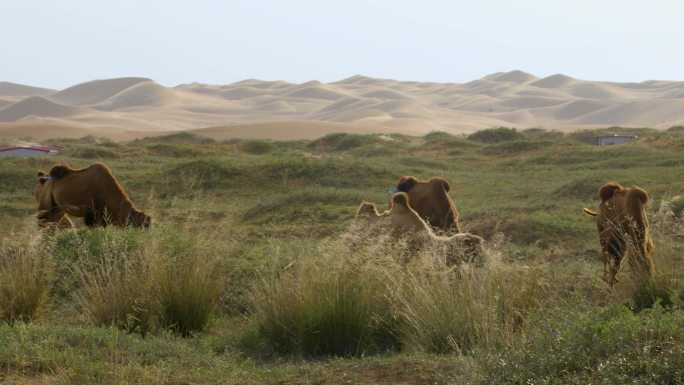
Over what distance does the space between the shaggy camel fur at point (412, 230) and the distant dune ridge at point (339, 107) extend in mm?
59978

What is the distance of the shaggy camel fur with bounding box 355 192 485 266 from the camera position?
30.2 feet

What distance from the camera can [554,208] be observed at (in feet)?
62.2

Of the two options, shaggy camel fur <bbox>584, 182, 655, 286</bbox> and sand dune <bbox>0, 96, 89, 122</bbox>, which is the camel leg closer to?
shaggy camel fur <bbox>584, 182, 655, 286</bbox>

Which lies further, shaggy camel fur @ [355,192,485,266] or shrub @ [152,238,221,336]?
shaggy camel fur @ [355,192,485,266]

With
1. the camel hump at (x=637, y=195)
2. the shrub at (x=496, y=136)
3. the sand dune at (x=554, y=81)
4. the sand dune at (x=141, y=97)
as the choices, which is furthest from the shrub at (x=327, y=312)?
the sand dune at (x=554, y=81)

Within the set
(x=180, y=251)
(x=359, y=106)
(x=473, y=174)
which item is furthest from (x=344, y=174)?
(x=359, y=106)

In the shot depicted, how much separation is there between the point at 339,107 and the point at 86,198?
122806mm

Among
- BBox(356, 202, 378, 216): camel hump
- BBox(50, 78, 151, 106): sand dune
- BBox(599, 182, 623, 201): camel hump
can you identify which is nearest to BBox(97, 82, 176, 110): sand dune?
BBox(50, 78, 151, 106): sand dune

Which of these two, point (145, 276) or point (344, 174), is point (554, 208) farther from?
point (145, 276)

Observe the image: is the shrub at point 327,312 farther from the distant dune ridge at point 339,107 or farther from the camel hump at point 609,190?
the distant dune ridge at point 339,107

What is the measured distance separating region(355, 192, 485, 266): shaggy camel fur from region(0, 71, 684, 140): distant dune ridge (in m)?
60.0

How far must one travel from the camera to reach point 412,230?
1000cm

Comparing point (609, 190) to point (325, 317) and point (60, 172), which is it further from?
point (60, 172)

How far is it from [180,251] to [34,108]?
125207 millimetres
